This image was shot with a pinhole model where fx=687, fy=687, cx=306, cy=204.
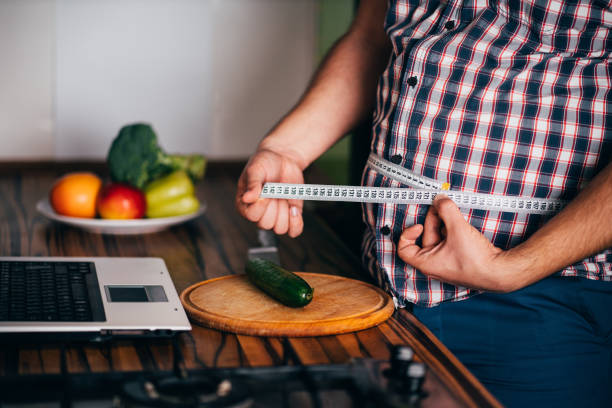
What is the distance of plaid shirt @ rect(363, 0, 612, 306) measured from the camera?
1.16 m

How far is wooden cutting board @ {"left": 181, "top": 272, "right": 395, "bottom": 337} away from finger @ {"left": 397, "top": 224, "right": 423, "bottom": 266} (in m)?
0.08

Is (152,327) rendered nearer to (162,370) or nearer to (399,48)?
(162,370)

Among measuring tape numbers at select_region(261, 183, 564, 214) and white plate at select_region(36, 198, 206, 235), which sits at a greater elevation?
measuring tape numbers at select_region(261, 183, 564, 214)

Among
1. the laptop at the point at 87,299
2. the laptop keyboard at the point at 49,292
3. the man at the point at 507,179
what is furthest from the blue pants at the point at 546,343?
the laptop keyboard at the point at 49,292

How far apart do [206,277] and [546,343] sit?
658mm

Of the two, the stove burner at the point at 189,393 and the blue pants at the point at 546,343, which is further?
the blue pants at the point at 546,343

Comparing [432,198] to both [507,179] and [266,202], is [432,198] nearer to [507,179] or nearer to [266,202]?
[507,179]

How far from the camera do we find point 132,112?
9.15ft

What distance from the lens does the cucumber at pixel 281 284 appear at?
43.8 inches

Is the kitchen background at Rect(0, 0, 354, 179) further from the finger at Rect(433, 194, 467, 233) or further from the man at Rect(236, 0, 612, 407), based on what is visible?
the finger at Rect(433, 194, 467, 233)

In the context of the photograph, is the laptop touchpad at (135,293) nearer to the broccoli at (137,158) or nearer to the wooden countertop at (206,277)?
the wooden countertop at (206,277)

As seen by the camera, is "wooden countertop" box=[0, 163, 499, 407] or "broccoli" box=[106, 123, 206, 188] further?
"broccoli" box=[106, 123, 206, 188]

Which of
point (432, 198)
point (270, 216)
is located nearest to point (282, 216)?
point (270, 216)

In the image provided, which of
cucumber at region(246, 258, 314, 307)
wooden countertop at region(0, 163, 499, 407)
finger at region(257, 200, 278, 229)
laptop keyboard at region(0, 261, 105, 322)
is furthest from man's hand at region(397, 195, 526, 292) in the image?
laptop keyboard at region(0, 261, 105, 322)
